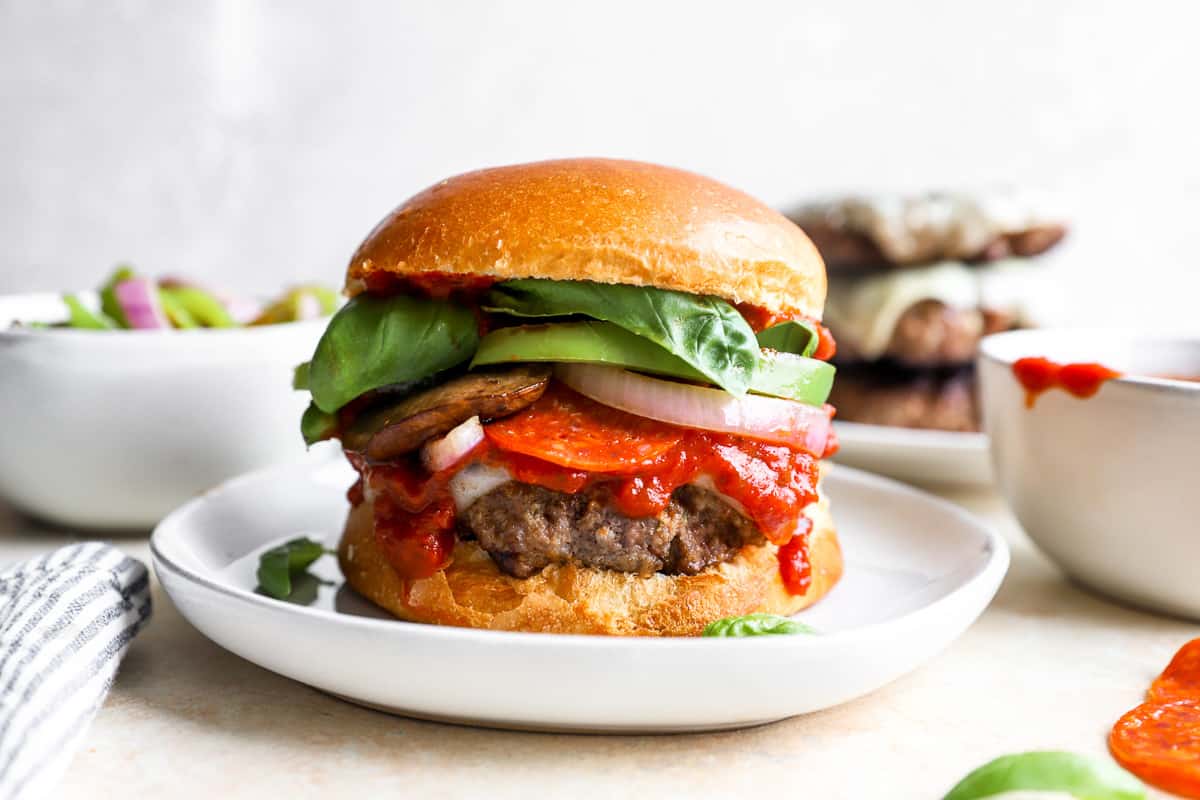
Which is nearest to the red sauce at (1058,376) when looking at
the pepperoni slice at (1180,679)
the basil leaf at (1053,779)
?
the pepperoni slice at (1180,679)

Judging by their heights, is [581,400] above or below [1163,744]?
above

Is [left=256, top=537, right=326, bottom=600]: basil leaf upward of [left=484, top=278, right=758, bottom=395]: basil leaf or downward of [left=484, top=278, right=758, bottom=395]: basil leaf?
downward

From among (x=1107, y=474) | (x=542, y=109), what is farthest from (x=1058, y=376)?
(x=542, y=109)

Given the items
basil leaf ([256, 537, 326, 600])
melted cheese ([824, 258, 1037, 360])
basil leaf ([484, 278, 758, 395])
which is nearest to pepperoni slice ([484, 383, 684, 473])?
basil leaf ([484, 278, 758, 395])

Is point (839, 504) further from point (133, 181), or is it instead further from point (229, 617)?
point (133, 181)

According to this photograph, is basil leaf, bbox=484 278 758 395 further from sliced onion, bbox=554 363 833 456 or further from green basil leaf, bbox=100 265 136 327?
green basil leaf, bbox=100 265 136 327

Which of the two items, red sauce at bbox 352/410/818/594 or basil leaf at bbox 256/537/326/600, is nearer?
red sauce at bbox 352/410/818/594

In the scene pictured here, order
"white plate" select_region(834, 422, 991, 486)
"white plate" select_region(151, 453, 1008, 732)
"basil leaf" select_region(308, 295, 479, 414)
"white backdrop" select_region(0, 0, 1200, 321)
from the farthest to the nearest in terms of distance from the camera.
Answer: "white backdrop" select_region(0, 0, 1200, 321) → "white plate" select_region(834, 422, 991, 486) → "basil leaf" select_region(308, 295, 479, 414) → "white plate" select_region(151, 453, 1008, 732)

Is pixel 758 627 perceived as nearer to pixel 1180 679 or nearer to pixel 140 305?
pixel 1180 679
